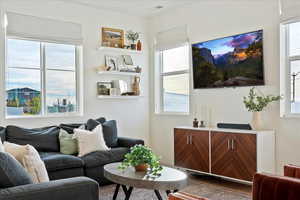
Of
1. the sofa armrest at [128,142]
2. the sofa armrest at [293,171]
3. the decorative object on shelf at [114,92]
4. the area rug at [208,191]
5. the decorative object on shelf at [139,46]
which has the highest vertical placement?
the decorative object on shelf at [139,46]

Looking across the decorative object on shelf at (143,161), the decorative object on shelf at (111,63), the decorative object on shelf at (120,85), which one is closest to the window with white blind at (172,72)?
the decorative object on shelf at (120,85)

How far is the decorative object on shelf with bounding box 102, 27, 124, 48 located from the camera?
554 centimetres

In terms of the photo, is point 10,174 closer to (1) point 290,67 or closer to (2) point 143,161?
(2) point 143,161

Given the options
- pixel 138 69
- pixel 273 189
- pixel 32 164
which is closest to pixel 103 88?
pixel 138 69

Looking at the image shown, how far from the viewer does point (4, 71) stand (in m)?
4.51

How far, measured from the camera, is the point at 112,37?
564 centimetres

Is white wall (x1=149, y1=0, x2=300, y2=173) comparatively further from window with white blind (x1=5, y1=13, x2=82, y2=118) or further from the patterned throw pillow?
the patterned throw pillow

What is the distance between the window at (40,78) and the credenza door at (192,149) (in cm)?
189

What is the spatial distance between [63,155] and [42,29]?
213cm

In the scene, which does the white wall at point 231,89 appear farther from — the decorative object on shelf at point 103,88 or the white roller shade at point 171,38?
the decorative object on shelf at point 103,88

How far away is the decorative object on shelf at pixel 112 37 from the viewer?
5543 millimetres

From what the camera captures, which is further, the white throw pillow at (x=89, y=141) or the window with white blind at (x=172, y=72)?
the window with white blind at (x=172, y=72)

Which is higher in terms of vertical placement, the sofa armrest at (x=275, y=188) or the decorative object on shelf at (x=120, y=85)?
the decorative object on shelf at (x=120, y=85)

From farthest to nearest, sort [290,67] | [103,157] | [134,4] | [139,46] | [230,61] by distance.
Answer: [139,46] < [134,4] < [230,61] < [103,157] < [290,67]
